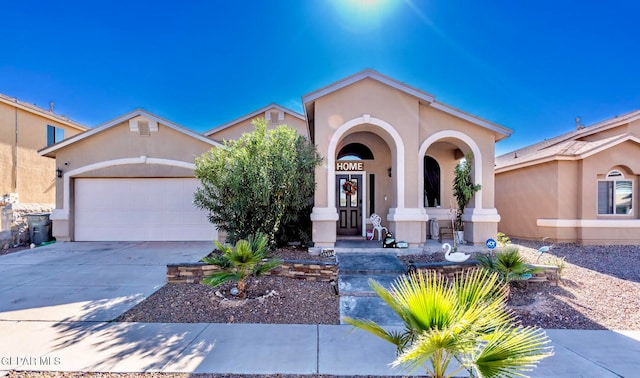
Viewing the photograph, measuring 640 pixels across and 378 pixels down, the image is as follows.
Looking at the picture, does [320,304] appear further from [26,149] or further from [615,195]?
[26,149]

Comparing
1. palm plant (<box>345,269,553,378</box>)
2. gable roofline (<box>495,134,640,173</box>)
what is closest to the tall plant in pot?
gable roofline (<box>495,134,640,173</box>)

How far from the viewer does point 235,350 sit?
145 inches

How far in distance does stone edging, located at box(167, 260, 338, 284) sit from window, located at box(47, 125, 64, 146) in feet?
43.5

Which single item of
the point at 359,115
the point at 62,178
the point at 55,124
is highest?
the point at 55,124

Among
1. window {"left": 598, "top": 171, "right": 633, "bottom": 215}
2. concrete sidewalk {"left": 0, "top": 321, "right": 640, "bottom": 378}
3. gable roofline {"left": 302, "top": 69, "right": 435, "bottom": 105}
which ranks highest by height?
gable roofline {"left": 302, "top": 69, "right": 435, "bottom": 105}

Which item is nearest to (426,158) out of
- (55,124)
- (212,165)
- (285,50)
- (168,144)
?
(285,50)

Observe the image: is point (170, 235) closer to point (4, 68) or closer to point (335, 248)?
point (335, 248)

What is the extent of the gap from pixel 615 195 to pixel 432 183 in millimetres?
7137

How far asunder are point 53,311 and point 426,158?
37.4 feet

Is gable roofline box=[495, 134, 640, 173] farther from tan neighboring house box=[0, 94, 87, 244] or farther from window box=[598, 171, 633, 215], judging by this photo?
tan neighboring house box=[0, 94, 87, 244]

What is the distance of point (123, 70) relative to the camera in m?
12.8

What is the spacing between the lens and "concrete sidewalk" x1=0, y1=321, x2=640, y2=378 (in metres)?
3.29

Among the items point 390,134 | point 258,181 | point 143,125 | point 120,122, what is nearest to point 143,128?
point 143,125

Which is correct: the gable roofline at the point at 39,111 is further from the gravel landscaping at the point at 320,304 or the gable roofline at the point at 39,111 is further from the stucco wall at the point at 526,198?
the stucco wall at the point at 526,198
